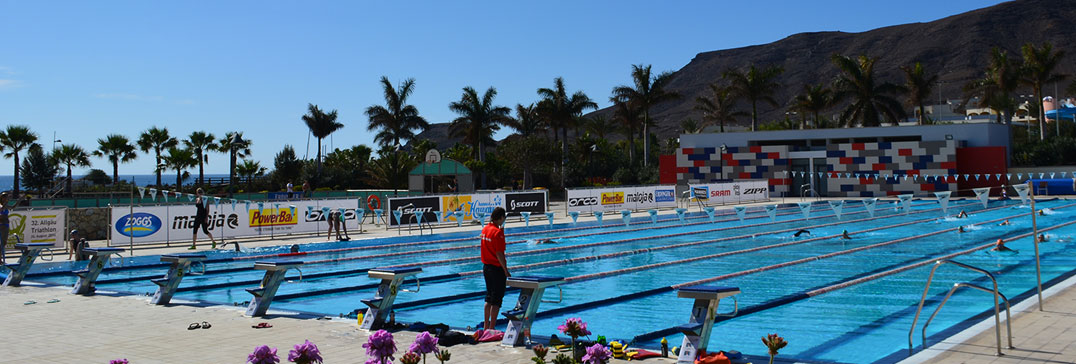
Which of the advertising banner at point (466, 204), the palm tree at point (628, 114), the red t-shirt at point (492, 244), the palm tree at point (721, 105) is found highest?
the palm tree at point (721, 105)

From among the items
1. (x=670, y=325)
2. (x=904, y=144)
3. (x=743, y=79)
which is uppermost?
(x=743, y=79)

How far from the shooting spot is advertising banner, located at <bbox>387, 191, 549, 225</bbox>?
28094mm

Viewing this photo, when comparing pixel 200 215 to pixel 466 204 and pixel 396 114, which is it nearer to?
pixel 466 204

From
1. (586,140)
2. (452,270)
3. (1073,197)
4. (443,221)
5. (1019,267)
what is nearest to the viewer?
(1019,267)

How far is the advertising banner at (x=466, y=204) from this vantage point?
28094 mm

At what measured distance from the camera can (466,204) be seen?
2970 cm

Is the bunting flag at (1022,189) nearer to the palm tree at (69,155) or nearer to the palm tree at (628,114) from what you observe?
the palm tree at (628,114)

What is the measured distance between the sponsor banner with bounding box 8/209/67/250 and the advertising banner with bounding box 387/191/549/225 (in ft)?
32.2

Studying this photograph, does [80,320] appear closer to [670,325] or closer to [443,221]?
[670,325]

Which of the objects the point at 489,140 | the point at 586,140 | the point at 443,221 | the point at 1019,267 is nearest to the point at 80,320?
the point at 1019,267

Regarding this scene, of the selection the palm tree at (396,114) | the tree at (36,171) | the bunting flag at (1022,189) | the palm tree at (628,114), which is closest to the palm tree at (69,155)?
the tree at (36,171)

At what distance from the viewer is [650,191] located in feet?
120

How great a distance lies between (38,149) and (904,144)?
58476 millimetres

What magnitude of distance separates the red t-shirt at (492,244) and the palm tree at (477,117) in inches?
2133
